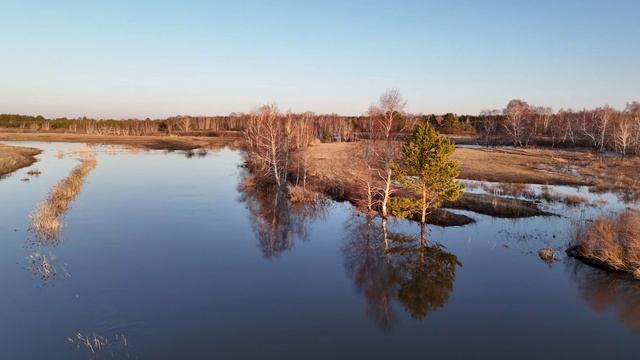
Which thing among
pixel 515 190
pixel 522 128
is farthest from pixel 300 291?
pixel 522 128

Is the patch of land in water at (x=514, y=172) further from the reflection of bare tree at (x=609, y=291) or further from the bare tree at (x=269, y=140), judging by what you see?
the reflection of bare tree at (x=609, y=291)

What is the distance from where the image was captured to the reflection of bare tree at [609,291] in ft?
72.3

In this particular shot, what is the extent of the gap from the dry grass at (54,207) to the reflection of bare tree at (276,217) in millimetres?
14119

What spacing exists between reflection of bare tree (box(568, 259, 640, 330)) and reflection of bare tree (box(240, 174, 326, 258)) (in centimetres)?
1758

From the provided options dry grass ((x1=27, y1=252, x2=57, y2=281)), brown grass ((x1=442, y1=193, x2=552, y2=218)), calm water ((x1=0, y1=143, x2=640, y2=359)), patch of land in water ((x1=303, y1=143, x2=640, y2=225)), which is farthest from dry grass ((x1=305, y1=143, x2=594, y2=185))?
dry grass ((x1=27, y1=252, x2=57, y2=281))

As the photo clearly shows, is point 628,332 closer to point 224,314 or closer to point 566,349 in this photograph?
point 566,349

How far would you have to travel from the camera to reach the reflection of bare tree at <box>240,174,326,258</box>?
3314cm

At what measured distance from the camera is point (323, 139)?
Answer: 12156 centimetres

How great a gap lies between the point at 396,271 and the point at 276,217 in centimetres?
1575

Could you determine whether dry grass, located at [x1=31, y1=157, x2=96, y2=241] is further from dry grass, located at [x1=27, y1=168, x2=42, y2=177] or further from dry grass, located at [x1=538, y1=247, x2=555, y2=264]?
dry grass, located at [x1=538, y1=247, x2=555, y2=264]

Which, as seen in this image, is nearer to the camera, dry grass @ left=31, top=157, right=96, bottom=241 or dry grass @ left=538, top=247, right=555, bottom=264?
dry grass @ left=538, top=247, right=555, bottom=264

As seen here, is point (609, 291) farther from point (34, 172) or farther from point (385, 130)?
point (34, 172)

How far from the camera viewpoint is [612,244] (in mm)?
28328

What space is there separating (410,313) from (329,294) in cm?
419
